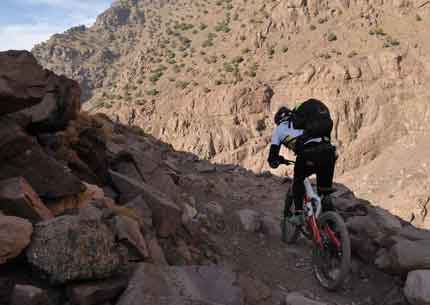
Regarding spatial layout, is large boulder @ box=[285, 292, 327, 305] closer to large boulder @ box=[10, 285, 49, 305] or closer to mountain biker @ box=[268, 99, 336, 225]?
mountain biker @ box=[268, 99, 336, 225]

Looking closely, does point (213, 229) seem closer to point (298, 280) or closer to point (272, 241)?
point (272, 241)

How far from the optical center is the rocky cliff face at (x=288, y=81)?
21.4m

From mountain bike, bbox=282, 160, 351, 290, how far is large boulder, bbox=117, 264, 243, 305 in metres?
1.49

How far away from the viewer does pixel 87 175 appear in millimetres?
5355

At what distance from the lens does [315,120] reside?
15.8 ft

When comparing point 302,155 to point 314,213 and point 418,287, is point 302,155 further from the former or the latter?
point 418,287

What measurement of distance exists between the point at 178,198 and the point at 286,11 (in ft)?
89.8

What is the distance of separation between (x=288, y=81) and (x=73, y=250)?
23213mm

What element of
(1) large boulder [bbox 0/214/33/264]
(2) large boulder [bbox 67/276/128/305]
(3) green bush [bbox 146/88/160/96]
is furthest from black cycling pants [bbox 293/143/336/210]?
(3) green bush [bbox 146/88/160/96]

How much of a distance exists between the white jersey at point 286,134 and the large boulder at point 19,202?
3086mm

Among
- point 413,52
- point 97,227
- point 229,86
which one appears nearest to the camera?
point 97,227

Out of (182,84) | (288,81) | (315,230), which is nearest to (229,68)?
(182,84)

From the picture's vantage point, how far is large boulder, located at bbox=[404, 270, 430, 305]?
417 cm

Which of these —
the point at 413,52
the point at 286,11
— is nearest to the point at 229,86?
the point at 286,11
